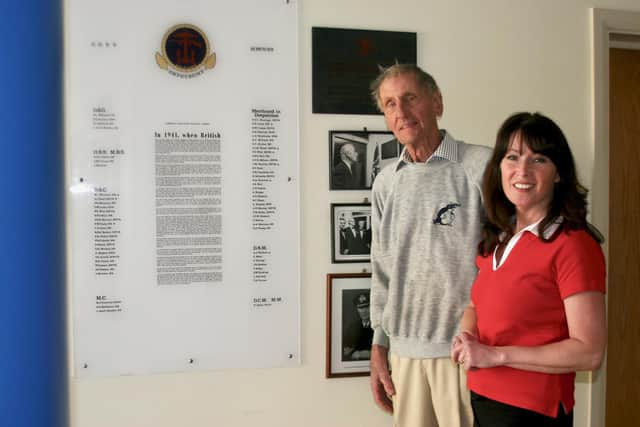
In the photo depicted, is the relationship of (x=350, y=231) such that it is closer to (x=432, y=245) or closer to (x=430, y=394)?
(x=432, y=245)

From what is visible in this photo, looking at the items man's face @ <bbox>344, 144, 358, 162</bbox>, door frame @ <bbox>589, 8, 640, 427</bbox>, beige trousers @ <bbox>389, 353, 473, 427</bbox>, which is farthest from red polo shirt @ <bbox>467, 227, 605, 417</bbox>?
door frame @ <bbox>589, 8, 640, 427</bbox>

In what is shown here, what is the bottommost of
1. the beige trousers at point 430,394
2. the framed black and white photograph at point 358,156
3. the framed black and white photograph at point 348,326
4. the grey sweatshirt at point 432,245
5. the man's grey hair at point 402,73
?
the beige trousers at point 430,394

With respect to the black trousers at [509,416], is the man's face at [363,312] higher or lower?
higher

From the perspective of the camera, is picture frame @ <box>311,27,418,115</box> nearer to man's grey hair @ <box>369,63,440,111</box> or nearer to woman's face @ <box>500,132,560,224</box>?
man's grey hair @ <box>369,63,440,111</box>

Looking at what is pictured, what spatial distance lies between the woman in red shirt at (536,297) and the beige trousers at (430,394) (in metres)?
0.22

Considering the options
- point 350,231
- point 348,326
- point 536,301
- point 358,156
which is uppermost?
point 358,156

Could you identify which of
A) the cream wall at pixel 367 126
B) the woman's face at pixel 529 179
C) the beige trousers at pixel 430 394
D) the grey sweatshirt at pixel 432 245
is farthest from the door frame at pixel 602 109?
the woman's face at pixel 529 179

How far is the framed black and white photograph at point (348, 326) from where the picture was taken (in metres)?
1.93

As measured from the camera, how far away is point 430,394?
172cm

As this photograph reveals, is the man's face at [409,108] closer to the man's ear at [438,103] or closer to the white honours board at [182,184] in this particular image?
the man's ear at [438,103]

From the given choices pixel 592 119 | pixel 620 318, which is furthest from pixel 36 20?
pixel 620 318

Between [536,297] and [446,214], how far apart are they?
0.47m

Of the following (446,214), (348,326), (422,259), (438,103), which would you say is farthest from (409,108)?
(348,326)

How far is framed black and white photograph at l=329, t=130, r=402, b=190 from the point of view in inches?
75.9
